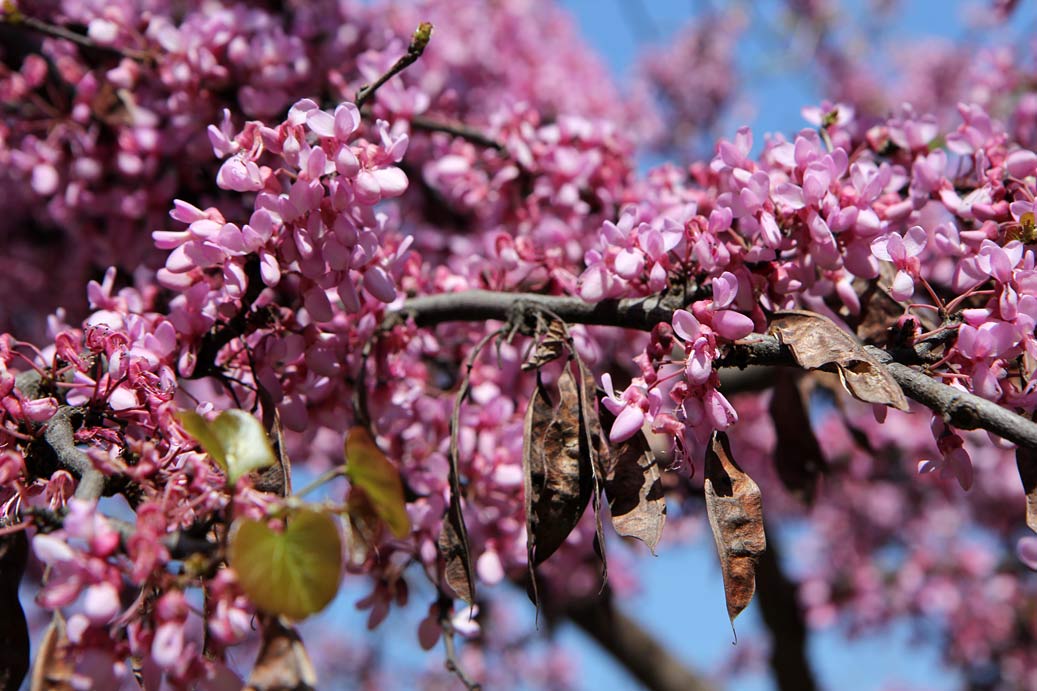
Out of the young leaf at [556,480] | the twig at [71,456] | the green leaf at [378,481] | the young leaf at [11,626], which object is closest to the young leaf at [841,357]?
the young leaf at [556,480]

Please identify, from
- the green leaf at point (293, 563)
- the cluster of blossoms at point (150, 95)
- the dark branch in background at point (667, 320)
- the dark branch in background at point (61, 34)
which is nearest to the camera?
the green leaf at point (293, 563)

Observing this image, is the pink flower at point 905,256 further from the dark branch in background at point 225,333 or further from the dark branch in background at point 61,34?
the dark branch in background at point 61,34

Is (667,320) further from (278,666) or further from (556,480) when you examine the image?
(278,666)

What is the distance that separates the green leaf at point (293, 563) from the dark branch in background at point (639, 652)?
3126 mm

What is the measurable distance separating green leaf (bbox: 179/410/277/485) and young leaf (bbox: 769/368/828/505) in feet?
4.11

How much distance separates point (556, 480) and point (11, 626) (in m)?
0.69

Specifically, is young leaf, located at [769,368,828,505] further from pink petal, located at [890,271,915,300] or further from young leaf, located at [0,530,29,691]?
young leaf, located at [0,530,29,691]

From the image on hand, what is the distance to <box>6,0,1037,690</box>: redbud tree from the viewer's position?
940 mm

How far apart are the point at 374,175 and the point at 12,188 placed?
2332mm

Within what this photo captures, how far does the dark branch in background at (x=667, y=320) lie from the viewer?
3.45ft

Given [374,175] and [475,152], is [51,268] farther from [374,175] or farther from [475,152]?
[374,175]

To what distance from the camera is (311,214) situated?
1.19 meters

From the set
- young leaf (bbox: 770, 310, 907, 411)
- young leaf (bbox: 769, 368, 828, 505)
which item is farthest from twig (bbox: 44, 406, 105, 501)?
young leaf (bbox: 769, 368, 828, 505)

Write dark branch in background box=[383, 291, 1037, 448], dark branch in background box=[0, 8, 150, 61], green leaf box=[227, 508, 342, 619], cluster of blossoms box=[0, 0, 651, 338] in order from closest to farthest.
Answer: green leaf box=[227, 508, 342, 619]
dark branch in background box=[383, 291, 1037, 448]
dark branch in background box=[0, 8, 150, 61]
cluster of blossoms box=[0, 0, 651, 338]
